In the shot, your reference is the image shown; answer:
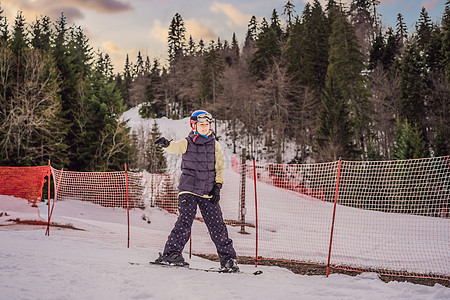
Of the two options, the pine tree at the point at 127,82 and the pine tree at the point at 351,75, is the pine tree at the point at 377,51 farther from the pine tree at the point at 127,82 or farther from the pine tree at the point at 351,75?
the pine tree at the point at 127,82

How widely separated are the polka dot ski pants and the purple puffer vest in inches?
5.9

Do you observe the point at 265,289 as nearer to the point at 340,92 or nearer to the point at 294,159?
the point at 340,92

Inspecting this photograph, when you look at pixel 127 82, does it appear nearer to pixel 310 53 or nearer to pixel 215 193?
pixel 310 53

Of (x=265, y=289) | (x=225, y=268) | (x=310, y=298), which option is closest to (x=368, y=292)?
(x=310, y=298)

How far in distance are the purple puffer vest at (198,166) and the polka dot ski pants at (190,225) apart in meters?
0.15

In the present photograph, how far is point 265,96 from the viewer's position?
36.2 m

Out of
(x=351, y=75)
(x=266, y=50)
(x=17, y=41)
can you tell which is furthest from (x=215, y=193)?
(x=266, y=50)

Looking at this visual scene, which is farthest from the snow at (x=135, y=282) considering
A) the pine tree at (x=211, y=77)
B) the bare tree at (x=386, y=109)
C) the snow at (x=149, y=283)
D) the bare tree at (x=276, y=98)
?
the pine tree at (x=211, y=77)

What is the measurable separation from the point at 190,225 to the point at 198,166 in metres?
0.82

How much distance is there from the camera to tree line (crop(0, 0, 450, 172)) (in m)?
17.5

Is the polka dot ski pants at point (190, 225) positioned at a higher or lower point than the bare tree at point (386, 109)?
lower

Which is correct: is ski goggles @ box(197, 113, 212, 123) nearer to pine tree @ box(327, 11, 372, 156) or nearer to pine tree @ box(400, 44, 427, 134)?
pine tree @ box(327, 11, 372, 156)

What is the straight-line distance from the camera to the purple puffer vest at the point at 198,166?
13.7 feet

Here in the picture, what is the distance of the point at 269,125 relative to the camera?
33.5 meters
